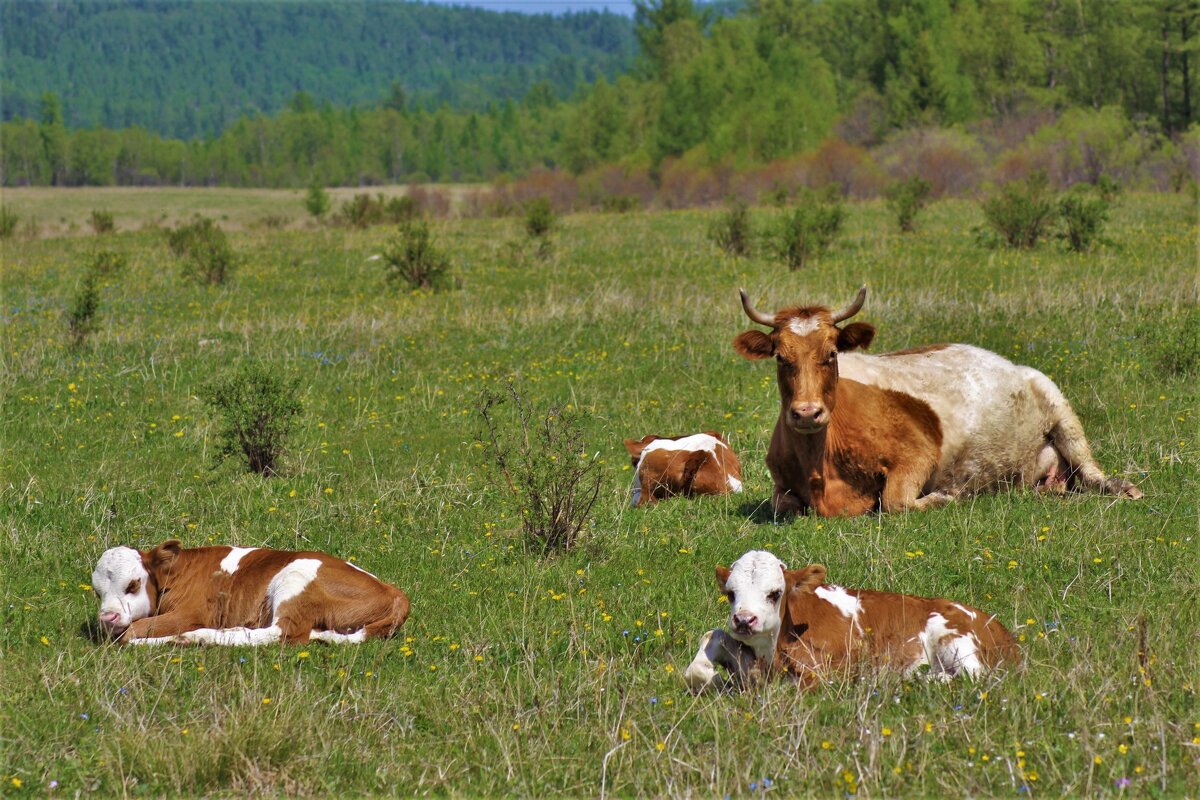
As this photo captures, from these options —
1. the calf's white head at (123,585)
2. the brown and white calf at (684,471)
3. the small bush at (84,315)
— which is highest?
the small bush at (84,315)

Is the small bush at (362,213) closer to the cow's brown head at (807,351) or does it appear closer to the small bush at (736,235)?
the small bush at (736,235)

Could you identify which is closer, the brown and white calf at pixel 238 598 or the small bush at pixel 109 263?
the brown and white calf at pixel 238 598

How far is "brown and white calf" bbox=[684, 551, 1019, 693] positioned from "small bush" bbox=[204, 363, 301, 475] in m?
6.62

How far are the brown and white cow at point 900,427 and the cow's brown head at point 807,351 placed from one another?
0.04 ft

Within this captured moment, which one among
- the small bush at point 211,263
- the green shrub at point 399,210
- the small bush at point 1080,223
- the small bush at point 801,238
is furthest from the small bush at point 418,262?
the green shrub at point 399,210

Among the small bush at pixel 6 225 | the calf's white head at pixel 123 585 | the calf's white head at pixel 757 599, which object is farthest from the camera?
the small bush at pixel 6 225

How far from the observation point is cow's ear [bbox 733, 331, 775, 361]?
10.0 meters

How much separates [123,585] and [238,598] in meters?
0.71

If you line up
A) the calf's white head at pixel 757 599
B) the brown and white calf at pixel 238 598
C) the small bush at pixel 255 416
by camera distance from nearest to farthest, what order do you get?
the calf's white head at pixel 757 599 < the brown and white calf at pixel 238 598 < the small bush at pixel 255 416

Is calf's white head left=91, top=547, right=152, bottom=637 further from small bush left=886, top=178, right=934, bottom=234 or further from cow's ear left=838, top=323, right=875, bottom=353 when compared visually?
small bush left=886, top=178, right=934, bottom=234

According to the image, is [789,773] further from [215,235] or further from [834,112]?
[834,112]

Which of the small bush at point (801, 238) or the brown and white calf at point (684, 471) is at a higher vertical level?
the small bush at point (801, 238)

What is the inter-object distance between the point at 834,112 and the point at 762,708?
7912cm

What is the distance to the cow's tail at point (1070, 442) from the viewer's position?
1025 centimetres
